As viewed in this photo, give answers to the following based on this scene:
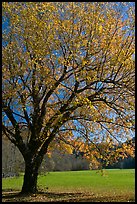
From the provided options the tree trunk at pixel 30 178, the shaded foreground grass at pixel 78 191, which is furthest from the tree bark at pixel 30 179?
the shaded foreground grass at pixel 78 191

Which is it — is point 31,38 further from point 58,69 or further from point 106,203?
point 106,203

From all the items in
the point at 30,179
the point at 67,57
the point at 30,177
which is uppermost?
the point at 67,57

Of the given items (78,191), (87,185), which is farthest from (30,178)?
(87,185)

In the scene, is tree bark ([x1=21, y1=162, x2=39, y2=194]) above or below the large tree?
below

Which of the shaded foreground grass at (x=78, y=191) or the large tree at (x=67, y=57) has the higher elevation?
the large tree at (x=67, y=57)

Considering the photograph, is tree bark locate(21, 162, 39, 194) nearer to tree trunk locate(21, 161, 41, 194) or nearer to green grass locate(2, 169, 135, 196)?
tree trunk locate(21, 161, 41, 194)

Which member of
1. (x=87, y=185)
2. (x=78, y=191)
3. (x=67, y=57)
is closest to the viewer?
(x=67, y=57)

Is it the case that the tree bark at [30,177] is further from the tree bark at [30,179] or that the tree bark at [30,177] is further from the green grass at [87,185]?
the green grass at [87,185]

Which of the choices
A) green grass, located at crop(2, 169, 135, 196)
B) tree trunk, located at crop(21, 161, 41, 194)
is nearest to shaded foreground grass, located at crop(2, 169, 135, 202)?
green grass, located at crop(2, 169, 135, 196)

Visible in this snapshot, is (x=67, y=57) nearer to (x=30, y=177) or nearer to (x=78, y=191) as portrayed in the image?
(x=30, y=177)

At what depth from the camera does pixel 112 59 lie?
53.8ft

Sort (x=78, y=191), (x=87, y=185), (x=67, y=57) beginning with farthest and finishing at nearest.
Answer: (x=87, y=185) < (x=78, y=191) < (x=67, y=57)

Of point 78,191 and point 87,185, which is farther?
point 87,185

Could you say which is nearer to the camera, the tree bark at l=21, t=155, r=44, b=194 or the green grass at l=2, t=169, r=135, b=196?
the tree bark at l=21, t=155, r=44, b=194
